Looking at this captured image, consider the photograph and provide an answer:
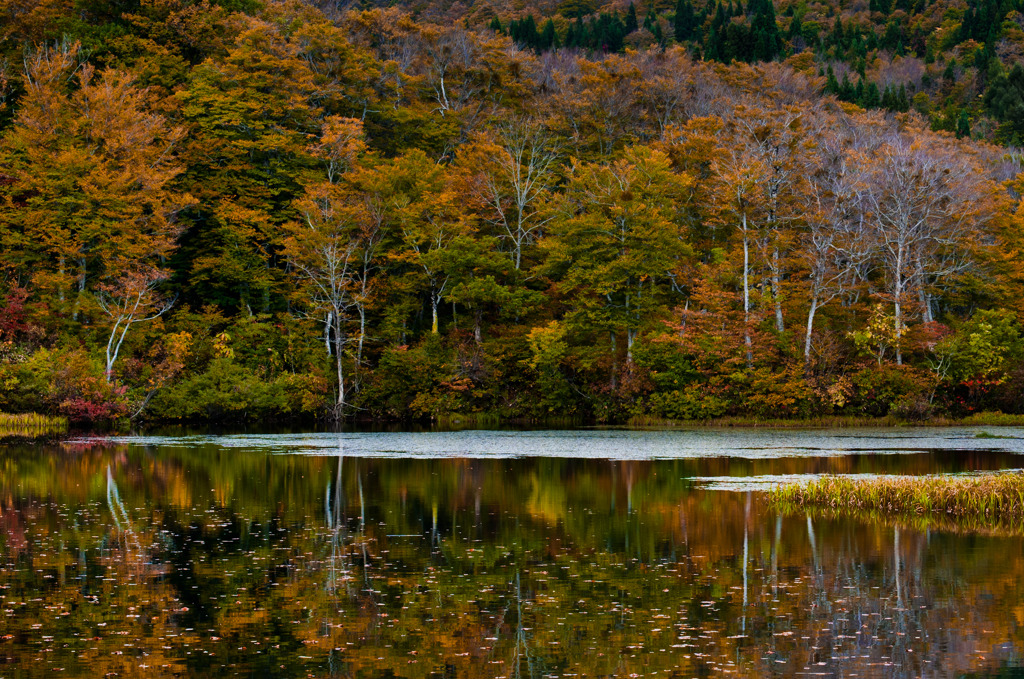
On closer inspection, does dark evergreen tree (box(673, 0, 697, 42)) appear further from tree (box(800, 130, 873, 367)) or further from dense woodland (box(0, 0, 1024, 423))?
tree (box(800, 130, 873, 367))

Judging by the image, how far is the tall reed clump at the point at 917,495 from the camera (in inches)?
811

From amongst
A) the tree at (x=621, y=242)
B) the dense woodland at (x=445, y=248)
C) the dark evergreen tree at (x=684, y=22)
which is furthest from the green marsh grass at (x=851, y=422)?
the dark evergreen tree at (x=684, y=22)

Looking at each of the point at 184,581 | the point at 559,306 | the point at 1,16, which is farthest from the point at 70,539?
the point at 1,16

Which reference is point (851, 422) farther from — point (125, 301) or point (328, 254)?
point (125, 301)

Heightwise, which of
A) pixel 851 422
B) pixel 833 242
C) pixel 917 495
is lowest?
pixel 851 422

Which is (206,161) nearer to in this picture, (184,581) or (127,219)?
(127,219)

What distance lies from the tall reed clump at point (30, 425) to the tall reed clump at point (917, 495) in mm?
32660

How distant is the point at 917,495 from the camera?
21.0 metres

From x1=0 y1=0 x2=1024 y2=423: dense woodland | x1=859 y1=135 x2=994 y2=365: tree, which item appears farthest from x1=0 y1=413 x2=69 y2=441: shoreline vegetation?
x1=859 y1=135 x2=994 y2=365: tree

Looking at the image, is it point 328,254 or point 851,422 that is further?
point 328,254

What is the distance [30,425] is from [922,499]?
36.9 m

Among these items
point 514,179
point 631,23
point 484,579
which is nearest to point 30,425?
point 514,179

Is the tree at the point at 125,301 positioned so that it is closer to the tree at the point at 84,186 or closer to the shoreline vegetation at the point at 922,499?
the tree at the point at 84,186

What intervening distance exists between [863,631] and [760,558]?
4.42 m
